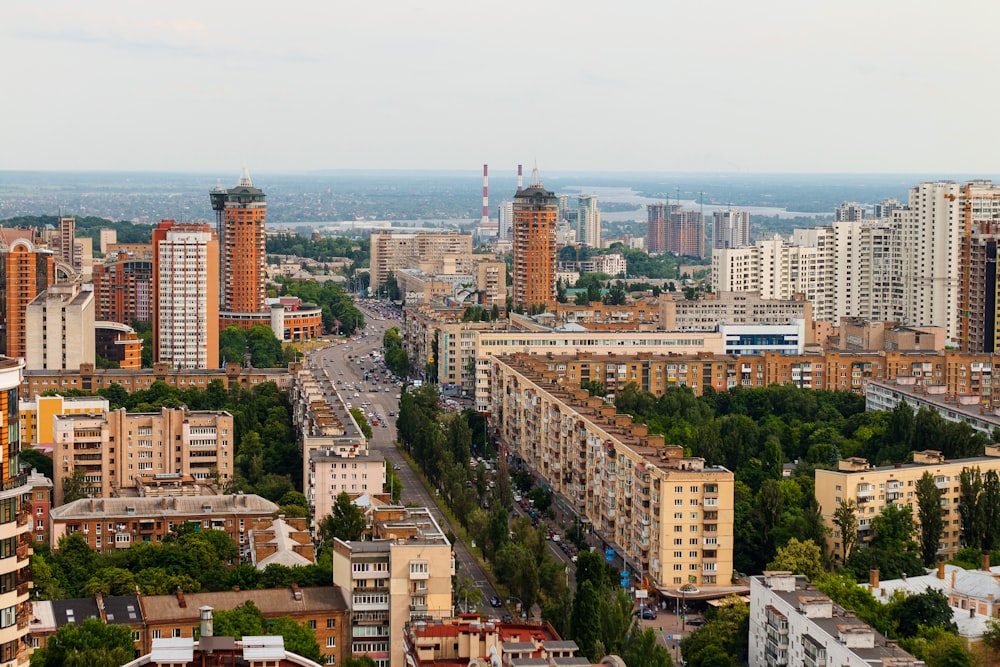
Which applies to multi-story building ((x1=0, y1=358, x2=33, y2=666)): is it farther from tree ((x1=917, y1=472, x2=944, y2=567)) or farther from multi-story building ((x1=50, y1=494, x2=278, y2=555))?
tree ((x1=917, y1=472, x2=944, y2=567))

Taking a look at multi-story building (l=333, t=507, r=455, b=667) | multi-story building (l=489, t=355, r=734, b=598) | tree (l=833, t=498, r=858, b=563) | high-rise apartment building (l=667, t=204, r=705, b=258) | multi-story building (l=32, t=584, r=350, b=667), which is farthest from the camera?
high-rise apartment building (l=667, t=204, r=705, b=258)

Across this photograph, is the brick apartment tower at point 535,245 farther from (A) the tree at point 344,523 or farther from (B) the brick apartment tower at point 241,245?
(A) the tree at point 344,523

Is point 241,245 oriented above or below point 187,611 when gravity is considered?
above

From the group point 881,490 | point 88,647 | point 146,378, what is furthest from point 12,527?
point 146,378

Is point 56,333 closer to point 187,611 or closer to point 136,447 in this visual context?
point 136,447

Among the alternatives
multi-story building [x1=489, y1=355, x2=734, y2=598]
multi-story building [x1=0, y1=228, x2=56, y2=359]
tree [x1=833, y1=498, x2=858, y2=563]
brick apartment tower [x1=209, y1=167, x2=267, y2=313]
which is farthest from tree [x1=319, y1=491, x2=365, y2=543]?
brick apartment tower [x1=209, y1=167, x2=267, y2=313]

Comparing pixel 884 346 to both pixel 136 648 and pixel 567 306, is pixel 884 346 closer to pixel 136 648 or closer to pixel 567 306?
pixel 567 306

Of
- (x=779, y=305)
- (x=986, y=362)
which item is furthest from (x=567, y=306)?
(x=986, y=362)
